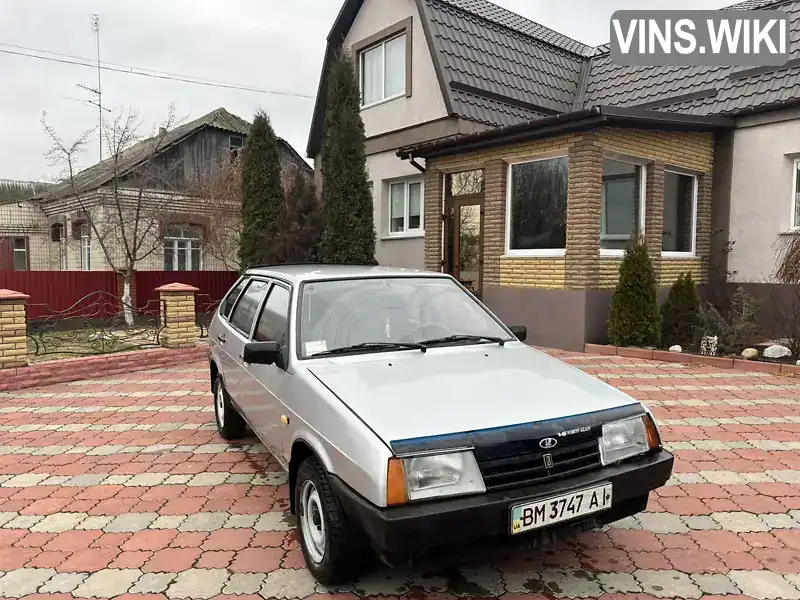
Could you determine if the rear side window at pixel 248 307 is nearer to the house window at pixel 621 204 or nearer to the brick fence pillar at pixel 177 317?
the brick fence pillar at pixel 177 317

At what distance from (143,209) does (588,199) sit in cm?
1205

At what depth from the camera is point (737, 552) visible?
317 centimetres

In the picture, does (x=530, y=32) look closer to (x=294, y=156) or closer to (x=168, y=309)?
(x=168, y=309)

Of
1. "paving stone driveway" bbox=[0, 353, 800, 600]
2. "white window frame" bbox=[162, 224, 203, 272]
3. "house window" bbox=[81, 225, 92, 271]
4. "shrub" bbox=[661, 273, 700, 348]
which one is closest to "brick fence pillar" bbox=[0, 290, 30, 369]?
"paving stone driveway" bbox=[0, 353, 800, 600]

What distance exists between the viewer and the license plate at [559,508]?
2432 mm

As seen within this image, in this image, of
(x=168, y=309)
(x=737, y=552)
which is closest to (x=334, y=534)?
(x=737, y=552)

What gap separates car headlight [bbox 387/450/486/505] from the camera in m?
2.35

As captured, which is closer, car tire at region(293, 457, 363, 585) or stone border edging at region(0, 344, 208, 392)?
car tire at region(293, 457, 363, 585)

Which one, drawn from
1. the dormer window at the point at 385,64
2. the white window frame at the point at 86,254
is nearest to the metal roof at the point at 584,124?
the dormer window at the point at 385,64

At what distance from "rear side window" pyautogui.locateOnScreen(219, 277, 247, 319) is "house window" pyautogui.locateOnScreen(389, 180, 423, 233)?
8.05 meters

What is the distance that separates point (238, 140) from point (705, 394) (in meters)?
22.1

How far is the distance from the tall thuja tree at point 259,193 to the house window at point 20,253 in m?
16.4

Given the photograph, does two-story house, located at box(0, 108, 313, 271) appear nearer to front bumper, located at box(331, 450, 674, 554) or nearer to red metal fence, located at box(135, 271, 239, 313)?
red metal fence, located at box(135, 271, 239, 313)

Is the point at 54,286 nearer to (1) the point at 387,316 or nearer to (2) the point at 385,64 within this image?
(2) the point at 385,64
